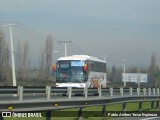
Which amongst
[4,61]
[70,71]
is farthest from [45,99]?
[4,61]

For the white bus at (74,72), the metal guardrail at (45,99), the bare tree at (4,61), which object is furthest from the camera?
the bare tree at (4,61)

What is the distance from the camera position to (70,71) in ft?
145

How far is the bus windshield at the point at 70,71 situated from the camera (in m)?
43.9

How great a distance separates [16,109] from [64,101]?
11.7 ft

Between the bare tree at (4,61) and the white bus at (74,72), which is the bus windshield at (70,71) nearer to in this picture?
the white bus at (74,72)

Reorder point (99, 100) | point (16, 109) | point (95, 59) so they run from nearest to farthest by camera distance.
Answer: point (16, 109)
point (99, 100)
point (95, 59)

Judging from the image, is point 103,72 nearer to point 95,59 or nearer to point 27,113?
point 95,59

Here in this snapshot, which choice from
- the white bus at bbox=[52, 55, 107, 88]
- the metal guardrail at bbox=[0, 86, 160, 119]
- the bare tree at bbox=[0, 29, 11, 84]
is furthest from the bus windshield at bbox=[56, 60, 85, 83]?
the bare tree at bbox=[0, 29, 11, 84]

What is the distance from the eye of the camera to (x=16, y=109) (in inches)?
496

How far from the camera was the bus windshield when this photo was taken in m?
43.9

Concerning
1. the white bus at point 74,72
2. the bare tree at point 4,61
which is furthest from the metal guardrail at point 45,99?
the bare tree at point 4,61

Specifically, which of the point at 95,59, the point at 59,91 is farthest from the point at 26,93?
the point at 95,59

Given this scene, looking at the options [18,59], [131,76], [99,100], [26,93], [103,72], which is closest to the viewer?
[26,93]

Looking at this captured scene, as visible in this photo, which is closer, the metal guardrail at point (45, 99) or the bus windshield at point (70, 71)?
the metal guardrail at point (45, 99)
